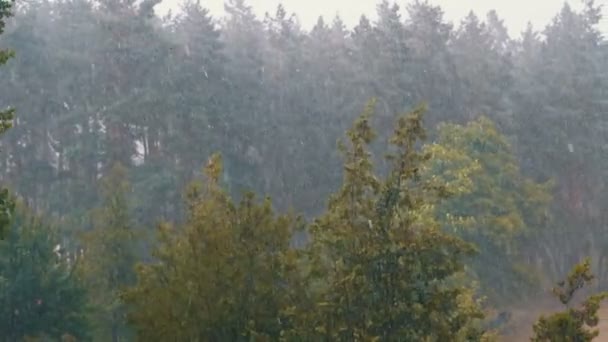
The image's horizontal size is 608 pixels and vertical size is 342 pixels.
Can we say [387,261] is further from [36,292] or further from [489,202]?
[489,202]

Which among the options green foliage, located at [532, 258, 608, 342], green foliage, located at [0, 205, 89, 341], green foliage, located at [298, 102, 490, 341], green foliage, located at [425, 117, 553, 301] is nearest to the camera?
green foliage, located at [532, 258, 608, 342]

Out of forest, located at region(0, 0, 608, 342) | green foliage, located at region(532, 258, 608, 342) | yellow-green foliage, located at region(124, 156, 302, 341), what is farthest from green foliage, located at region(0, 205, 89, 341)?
green foliage, located at region(532, 258, 608, 342)

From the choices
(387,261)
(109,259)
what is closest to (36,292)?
(109,259)

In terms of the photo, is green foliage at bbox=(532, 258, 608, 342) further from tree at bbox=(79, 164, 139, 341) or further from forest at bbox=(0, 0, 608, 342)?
tree at bbox=(79, 164, 139, 341)

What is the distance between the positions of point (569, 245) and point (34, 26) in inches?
1412

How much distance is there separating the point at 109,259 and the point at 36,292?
2.34 meters

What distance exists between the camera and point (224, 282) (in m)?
10.6

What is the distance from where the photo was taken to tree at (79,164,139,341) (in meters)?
22.1

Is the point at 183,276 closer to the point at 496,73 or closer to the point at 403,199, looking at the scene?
the point at 403,199

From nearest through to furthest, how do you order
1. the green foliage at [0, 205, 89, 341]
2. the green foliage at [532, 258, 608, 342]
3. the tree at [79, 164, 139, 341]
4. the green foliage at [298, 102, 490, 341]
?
1. the green foliage at [532, 258, 608, 342]
2. the green foliage at [298, 102, 490, 341]
3. the green foliage at [0, 205, 89, 341]
4. the tree at [79, 164, 139, 341]

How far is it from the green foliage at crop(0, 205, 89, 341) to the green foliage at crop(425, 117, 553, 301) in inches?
665

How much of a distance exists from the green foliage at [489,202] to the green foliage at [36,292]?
16.9m

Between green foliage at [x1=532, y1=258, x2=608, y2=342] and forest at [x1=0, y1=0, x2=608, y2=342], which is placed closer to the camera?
green foliage at [x1=532, y1=258, x2=608, y2=342]

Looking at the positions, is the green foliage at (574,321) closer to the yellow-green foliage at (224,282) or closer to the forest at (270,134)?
the yellow-green foliage at (224,282)
